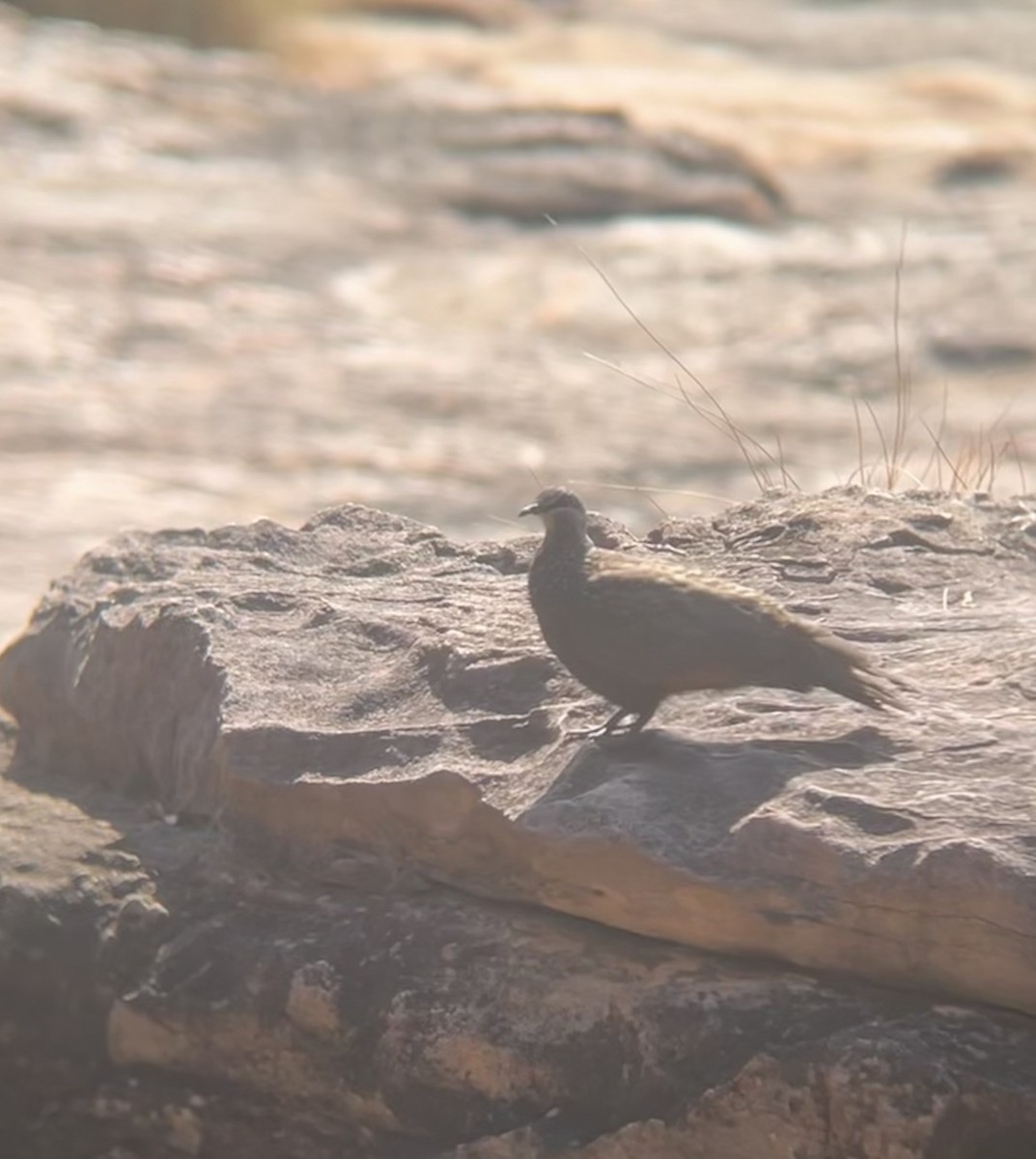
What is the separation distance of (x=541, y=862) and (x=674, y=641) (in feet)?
1.27

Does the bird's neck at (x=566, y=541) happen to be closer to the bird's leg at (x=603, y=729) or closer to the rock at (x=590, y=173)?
the bird's leg at (x=603, y=729)

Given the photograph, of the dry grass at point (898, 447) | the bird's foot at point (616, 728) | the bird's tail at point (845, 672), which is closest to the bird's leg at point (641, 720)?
the bird's foot at point (616, 728)

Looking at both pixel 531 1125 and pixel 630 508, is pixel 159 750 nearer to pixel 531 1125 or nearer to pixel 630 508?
pixel 531 1125

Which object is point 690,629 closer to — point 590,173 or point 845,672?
point 845,672

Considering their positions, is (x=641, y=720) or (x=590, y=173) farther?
(x=590, y=173)

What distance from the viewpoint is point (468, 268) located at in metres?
14.4

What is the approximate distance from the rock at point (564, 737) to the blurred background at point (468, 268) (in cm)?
162

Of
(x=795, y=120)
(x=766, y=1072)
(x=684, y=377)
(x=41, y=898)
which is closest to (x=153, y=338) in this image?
(x=684, y=377)

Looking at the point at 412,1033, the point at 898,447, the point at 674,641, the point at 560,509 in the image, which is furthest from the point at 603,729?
the point at 898,447

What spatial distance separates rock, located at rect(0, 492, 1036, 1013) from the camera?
3.47 m

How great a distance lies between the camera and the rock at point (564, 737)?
3.47 meters

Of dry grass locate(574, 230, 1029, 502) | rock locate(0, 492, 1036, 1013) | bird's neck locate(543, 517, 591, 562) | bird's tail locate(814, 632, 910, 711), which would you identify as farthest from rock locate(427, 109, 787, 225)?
bird's tail locate(814, 632, 910, 711)

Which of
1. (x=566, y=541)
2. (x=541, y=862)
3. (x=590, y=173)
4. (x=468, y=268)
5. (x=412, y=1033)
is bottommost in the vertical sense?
(x=412, y=1033)

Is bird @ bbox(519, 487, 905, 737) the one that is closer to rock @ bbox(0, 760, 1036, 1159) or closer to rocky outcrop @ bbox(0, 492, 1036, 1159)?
rocky outcrop @ bbox(0, 492, 1036, 1159)
